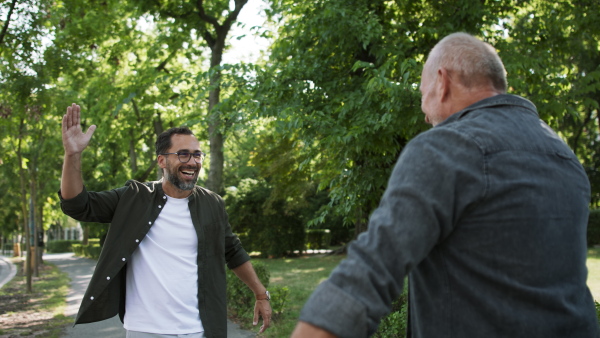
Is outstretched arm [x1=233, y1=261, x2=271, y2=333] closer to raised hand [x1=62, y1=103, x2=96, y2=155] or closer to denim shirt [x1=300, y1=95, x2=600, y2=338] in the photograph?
raised hand [x1=62, y1=103, x2=96, y2=155]

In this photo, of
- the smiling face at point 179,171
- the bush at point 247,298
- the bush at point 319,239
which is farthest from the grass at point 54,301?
the bush at point 319,239

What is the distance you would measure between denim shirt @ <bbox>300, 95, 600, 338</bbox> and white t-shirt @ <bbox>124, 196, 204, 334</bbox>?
2.31 meters

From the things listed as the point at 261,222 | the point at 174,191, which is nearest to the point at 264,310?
the point at 174,191

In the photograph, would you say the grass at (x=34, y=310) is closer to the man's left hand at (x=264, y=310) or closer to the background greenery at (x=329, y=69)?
the background greenery at (x=329, y=69)

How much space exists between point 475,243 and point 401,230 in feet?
0.80

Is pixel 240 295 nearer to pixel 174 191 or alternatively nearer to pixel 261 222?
pixel 174 191

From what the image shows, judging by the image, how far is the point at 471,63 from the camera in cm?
178

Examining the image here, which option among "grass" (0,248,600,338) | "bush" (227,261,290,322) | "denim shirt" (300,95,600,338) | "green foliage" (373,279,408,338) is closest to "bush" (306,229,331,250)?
"grass" (0,248,600,338)

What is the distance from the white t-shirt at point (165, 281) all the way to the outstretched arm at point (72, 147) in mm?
607

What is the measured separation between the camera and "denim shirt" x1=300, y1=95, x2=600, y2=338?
144 cm

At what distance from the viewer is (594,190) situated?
30344mm

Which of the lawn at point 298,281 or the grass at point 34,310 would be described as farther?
the grass at point 34,310

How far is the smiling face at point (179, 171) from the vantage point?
4.06 meters

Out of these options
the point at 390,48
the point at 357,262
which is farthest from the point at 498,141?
the point at 390,48
